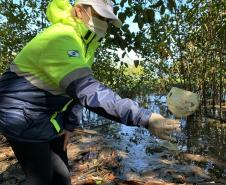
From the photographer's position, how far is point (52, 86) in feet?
8.05

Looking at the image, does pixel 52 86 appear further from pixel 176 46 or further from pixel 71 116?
pixel 176 46

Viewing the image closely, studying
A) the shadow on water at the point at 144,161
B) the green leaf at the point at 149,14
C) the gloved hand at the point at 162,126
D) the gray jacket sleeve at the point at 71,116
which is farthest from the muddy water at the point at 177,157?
the green leaf at the point at 149,14

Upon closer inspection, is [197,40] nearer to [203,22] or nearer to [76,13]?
[203,22]

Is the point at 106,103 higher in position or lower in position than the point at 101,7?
lower

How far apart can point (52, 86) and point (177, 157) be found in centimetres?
427

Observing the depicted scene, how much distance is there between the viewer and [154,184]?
15.3 ft

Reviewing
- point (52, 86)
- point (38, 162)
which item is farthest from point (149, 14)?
point (38, 162)

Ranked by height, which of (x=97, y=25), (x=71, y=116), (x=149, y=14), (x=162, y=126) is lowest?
(x=71, y=116)

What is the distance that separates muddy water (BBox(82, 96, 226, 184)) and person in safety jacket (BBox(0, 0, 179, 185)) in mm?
676

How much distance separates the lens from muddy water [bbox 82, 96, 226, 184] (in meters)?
5.27

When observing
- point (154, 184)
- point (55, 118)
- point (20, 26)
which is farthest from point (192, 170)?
point (20, 26)

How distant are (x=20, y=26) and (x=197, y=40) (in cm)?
540

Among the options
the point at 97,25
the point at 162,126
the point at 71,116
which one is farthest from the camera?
the point at 71,116

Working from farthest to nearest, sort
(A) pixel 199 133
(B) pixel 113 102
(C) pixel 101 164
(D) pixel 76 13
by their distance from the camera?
1. (A) pixel 199 133
2. (C) pixel 101 164
3. (D) pixel 76 13
4. (B) pixel 113 102
